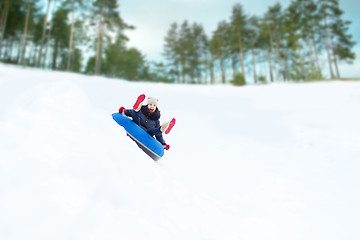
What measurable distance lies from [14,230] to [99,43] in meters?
24.0

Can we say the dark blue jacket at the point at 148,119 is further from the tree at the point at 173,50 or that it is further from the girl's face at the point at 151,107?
Answer: the tree at the point at 173,50

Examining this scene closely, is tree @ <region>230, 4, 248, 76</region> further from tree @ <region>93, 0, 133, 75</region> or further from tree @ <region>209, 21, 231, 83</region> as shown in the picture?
tree @ <region>93, 0, 133, 75</region>

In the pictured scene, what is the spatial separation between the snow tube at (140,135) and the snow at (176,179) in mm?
793

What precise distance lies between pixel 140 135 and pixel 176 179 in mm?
2284

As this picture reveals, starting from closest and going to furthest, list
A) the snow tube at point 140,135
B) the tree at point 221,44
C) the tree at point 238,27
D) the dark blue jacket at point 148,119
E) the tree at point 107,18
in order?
1. the snow tube at point 140,135
2. the dark blue jacket at point 148,119
3. the tree at point 107,18
4. the tree at point 238,27
5. the tree at point 221,44

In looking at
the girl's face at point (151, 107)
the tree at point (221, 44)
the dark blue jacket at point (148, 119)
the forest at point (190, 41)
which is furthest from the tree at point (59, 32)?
the girl's face at point (151, 107)

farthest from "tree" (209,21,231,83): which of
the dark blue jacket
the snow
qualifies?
the dark blue jacket

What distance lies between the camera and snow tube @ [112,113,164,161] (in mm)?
2458

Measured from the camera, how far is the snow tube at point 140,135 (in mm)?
2458

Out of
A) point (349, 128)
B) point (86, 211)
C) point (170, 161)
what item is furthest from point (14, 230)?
point (349, 128)

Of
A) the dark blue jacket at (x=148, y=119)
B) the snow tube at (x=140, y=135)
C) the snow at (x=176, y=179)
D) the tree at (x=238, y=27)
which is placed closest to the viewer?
the snow at (x=176, y=179)

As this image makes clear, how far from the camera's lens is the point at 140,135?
2.56 m

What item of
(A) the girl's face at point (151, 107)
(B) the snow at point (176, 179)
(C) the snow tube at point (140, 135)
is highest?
(A) the girl's face at point (151, 107)

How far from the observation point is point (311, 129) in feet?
24.1
